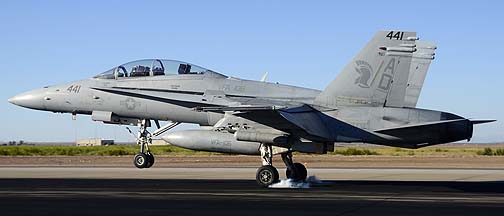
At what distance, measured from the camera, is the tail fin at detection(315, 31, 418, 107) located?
2623 centimetres

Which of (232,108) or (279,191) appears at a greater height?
(232,108)

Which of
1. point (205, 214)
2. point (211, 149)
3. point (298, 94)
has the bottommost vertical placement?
point (205, 214)

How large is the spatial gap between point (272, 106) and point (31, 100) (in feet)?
32.8

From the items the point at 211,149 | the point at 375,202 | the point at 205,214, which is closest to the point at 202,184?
the point at 211,149

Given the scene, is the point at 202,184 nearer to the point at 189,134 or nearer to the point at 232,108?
the point at 189,134

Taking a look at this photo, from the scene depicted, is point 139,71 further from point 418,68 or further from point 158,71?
point 418,68

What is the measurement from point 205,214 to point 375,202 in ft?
16.4

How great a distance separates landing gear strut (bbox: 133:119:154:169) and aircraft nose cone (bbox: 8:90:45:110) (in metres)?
3.82

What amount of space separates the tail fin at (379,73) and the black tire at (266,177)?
294 cm

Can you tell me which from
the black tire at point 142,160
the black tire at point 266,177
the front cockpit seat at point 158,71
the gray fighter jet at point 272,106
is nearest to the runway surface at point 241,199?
the black tire at point 266,177

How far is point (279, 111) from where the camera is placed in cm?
2491

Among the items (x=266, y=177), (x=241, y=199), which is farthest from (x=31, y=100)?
(x=241, y=199)

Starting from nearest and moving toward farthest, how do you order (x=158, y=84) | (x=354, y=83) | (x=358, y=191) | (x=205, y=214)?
(x=205, y=214)
(x=358, y=191)
(x=354, y=83)
(x=158, y=84)

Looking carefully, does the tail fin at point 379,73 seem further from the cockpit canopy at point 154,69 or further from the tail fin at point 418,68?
the cockpit canopy at point 154,69
